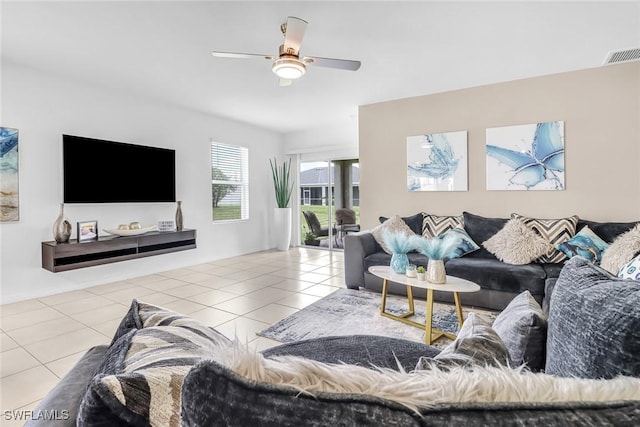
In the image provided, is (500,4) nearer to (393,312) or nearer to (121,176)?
(393,312)

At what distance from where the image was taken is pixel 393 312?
3.10 metres

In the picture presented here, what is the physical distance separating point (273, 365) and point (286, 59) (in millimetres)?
2514

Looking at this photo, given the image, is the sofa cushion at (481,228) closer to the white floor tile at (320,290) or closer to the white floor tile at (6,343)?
the white floor tile at (320,290)

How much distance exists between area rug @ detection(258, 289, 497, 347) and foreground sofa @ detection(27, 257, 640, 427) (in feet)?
6.42

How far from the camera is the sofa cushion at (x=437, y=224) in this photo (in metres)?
3.96

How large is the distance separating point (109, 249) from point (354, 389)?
4.29 metres

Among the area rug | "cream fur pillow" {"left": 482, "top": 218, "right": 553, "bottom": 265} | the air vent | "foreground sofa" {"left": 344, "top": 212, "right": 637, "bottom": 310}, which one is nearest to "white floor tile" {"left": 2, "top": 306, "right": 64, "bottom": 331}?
the area rug

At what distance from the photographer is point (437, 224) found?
4.05m

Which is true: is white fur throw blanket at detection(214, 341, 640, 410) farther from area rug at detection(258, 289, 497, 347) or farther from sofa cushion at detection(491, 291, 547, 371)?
area rug at detection(258, 289, 497, 347)

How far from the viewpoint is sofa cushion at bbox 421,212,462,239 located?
Answer: 396cm

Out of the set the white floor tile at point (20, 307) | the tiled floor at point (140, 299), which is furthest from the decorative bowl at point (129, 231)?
the white floor tile at point (20, 307)

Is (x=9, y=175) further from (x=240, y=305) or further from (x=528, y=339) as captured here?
(x=528, y=339)

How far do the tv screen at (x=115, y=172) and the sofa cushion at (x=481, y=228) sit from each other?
13.8ft

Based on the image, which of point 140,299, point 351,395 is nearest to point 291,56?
point 351,395
